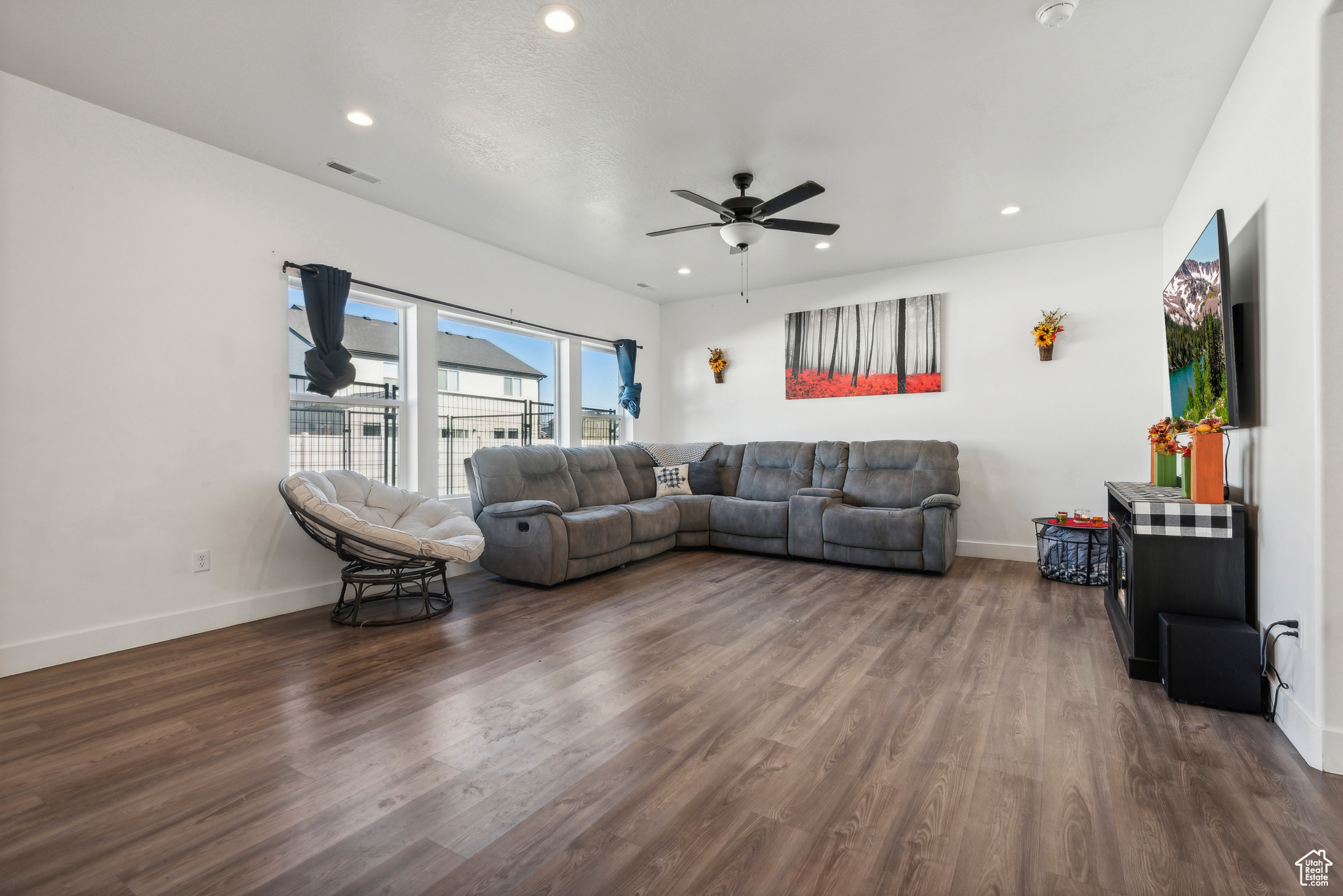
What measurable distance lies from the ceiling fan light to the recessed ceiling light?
151cm

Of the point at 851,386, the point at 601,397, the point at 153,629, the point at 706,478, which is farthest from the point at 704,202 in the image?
the point at 153,629

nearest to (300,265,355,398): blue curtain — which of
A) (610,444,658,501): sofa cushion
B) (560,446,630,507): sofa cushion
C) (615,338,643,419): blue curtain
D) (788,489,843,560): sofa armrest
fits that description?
(560,446,630,507): sofa cushion

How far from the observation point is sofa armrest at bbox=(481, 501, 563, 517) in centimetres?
414

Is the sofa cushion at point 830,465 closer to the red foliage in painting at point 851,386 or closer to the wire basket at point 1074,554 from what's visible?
the red foliage in painting at point 851,386

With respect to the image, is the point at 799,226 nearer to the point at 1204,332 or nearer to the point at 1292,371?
the point at 1204,332

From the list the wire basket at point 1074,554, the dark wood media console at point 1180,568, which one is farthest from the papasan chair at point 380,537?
the wire basket at point 1074,554

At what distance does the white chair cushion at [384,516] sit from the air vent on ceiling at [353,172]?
1819 millimetres

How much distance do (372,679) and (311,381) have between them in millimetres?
2096

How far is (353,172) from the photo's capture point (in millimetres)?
3629

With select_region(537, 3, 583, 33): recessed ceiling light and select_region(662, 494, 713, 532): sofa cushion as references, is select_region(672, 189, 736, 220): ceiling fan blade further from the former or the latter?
select_region(662, 494, 713, 532): sofa cushion

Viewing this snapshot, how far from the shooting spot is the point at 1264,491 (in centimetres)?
226

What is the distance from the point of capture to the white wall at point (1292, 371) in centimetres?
182

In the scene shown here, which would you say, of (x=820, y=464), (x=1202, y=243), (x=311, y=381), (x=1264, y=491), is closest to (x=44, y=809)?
(x=311, y=381)

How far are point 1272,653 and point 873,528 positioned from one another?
8.31 feet
